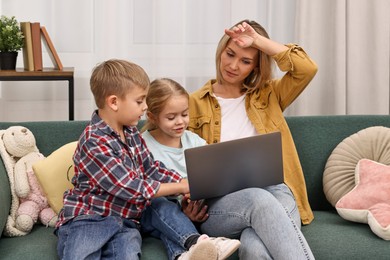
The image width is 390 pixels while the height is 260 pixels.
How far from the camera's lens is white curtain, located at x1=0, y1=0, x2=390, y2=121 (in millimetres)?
3072

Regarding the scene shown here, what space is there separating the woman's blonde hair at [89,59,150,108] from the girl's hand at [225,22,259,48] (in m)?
0.48

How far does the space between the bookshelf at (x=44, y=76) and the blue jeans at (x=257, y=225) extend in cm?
91

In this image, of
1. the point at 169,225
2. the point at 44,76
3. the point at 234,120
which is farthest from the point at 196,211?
the point at 44,76

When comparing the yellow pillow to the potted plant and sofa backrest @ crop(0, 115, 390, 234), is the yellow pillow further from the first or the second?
the potted plant

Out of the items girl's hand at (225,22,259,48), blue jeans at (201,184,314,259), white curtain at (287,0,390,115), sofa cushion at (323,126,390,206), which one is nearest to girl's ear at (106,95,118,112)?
blue jeans at (201,184,314,259)

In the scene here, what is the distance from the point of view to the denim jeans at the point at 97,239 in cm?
197

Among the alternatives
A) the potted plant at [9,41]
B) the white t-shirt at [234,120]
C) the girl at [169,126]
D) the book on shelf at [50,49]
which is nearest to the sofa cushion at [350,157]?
the white t-shirt at [234,120]

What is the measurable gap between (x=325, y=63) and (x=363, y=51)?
19 centimetres

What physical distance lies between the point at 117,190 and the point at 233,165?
1.21 feet

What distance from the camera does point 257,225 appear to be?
2062 millimetres

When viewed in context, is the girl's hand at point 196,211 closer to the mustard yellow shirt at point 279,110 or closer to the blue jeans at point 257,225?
the blue jeans at point 257,225

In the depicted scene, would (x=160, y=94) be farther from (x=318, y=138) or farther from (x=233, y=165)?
(x=318, y=138)

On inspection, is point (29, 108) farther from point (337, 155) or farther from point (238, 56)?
point (337, 155)

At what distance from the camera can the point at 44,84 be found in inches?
122
